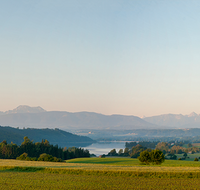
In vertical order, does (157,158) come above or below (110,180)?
above

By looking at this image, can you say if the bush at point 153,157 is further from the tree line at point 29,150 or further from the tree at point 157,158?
the tree line at point 29,150

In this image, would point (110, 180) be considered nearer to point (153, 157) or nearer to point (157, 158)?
point (153, 157)

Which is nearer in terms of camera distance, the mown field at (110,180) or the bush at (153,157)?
the mown field at (110,180)

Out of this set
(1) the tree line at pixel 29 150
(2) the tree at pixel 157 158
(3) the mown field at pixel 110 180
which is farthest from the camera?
(1) the tree line at pixel 29 150

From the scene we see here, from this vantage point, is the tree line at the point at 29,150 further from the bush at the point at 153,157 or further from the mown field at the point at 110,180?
the mown field at the point at 110,180

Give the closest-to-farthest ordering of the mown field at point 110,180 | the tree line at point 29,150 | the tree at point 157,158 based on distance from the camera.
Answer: the mown field at point 110,180 → the tree at point 157,158 → the tree line at point 29,150

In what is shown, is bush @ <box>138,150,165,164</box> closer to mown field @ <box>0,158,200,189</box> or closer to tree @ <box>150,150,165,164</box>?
tree @ <box>150,150,165,164</box>

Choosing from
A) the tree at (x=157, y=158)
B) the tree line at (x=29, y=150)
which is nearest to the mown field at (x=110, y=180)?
the tree at (x=157, y=158)

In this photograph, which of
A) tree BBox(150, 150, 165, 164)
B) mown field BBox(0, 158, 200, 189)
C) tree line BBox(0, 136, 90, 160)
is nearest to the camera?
mown field BBox(0, 158, 200, 189)

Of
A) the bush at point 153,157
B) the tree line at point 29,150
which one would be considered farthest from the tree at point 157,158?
the tree line at point 29,150

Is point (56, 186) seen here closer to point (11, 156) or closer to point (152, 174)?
point (152, 174)

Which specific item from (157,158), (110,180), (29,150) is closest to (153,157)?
(157,158)

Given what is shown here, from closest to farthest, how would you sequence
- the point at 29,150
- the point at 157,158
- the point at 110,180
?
the point at 110,180 < the point at 157,158 < the point at 29,150

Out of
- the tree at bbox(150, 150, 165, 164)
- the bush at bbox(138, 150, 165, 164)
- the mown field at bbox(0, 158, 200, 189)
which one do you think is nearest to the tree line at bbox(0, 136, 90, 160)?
the bush at bbox(138, 150, 165, 164)
